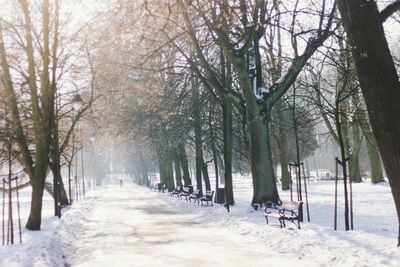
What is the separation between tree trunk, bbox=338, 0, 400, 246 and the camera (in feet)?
20.4

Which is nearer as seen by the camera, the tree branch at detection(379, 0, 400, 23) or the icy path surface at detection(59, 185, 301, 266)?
the tree branch at detection(379, 0, 400, 23)

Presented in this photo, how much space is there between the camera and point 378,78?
6.23m

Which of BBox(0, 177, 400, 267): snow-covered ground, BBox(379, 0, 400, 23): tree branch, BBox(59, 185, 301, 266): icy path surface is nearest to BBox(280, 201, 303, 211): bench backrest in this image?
BBox(0, 177, 400, 267): snow-covered ground

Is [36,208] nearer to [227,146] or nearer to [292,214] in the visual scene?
[292,214]

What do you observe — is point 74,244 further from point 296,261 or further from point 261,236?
point 296,261

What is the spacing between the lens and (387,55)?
6.26 m

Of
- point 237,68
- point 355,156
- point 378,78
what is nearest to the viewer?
point 378,78

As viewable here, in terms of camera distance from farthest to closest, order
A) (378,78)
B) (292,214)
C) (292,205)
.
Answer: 1. (292,205)
2. (292,214)
3. (378,78)

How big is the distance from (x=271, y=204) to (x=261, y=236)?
5175mm

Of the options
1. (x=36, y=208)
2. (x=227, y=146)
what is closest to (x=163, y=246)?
(x=36, y=208)

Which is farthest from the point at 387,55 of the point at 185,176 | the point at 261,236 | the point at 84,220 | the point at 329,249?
the point at 185,176

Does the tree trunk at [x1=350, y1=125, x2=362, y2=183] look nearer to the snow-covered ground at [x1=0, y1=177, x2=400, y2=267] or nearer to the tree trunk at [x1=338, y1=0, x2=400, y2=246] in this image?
the snow-covered ground at [x1=0, y1=177, x2=400, y2=267]

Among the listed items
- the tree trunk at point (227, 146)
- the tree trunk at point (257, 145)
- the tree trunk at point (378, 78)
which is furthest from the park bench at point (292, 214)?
the tree trunk at point (227, 146)

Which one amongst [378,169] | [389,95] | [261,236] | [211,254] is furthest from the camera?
[378,169]
